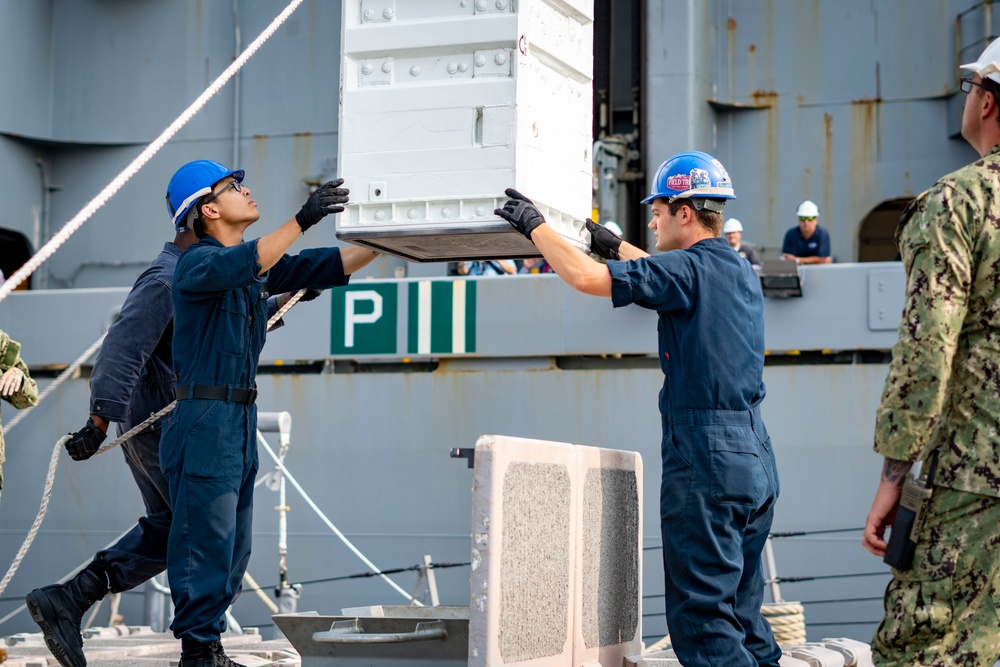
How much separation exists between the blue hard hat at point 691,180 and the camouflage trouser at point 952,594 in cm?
136

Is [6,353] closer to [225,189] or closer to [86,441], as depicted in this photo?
[86,441]

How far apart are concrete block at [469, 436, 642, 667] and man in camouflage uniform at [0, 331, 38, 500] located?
2.14m

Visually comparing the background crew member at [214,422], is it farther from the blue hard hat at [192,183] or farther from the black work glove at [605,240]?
the black work glove at [605,240]

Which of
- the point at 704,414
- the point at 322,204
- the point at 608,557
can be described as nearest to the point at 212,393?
the point at 322,204

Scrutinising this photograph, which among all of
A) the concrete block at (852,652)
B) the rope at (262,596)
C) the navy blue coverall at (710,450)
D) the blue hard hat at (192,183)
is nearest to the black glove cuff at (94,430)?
the blue hard hat at (192,183)

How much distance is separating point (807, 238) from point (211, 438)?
5661mm

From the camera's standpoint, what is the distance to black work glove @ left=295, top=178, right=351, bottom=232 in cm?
382

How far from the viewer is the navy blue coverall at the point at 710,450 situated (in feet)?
11.0

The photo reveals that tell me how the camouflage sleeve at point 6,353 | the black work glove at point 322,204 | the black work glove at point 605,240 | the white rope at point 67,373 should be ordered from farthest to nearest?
the white rope at point 67,373 < the camouflage sleeve at point 6,353 < the black work glove at point 605,240 < the black work glove at point 322,204

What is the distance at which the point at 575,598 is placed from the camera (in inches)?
144

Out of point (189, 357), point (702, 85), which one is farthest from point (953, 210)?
point (702, 85)

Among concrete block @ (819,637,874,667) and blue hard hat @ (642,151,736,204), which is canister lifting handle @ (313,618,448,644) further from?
concrete block @ (819,637,874,667)

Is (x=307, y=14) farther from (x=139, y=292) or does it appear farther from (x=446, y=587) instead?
(x=139, y=292)

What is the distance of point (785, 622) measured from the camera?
5938mm
